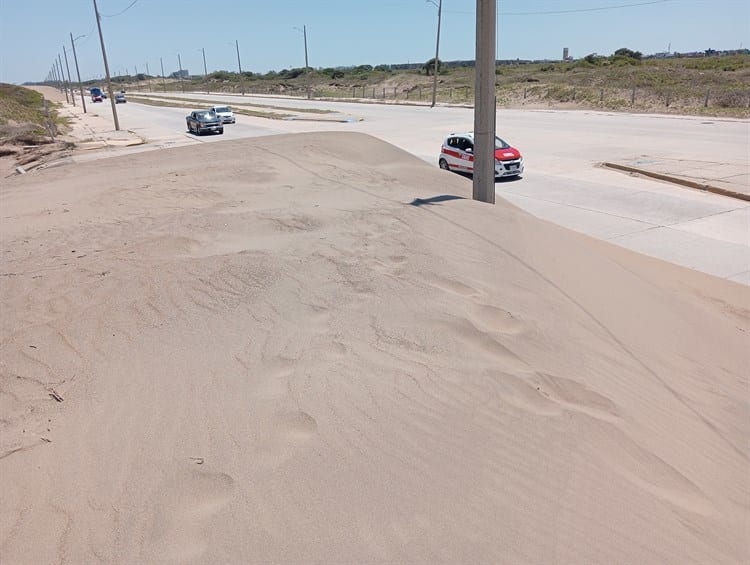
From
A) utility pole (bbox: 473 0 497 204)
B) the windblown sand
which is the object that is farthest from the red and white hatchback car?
the windblown sand

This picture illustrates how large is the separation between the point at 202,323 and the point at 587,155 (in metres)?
23.5

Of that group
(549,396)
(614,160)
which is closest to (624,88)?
(614,160)

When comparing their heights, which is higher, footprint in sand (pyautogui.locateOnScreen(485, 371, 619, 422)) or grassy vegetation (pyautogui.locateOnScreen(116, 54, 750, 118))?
grassy vegetation (pyautogui.locateOnScreen(116, 54, 750, 118))

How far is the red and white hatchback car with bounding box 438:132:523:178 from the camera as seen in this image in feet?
69.3

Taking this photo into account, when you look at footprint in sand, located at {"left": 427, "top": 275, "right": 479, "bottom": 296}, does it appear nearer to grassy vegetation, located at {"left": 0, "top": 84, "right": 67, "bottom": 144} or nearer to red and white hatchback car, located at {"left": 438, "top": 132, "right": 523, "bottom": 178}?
red and white hatchback car, located at {"left": 438, "top": 132, "right": 523, "bottom": 178}

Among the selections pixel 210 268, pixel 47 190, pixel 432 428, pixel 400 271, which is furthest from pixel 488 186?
pixel 47 190

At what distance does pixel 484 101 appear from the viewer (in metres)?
11.9

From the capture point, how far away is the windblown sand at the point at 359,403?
3.31m

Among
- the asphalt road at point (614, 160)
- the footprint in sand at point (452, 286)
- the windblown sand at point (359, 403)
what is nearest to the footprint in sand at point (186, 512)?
the windblown sand at point (359, 403)

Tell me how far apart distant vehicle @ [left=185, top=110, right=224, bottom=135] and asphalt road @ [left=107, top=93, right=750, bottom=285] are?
2.71ft

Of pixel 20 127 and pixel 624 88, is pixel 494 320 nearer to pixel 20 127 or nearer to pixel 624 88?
pixel 20 127

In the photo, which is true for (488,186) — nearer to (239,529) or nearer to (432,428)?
(432,428)

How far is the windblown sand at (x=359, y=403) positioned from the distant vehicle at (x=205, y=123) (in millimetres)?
32404

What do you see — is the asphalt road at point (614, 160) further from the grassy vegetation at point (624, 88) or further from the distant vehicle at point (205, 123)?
the grassy vegetation at point (624, 88)
